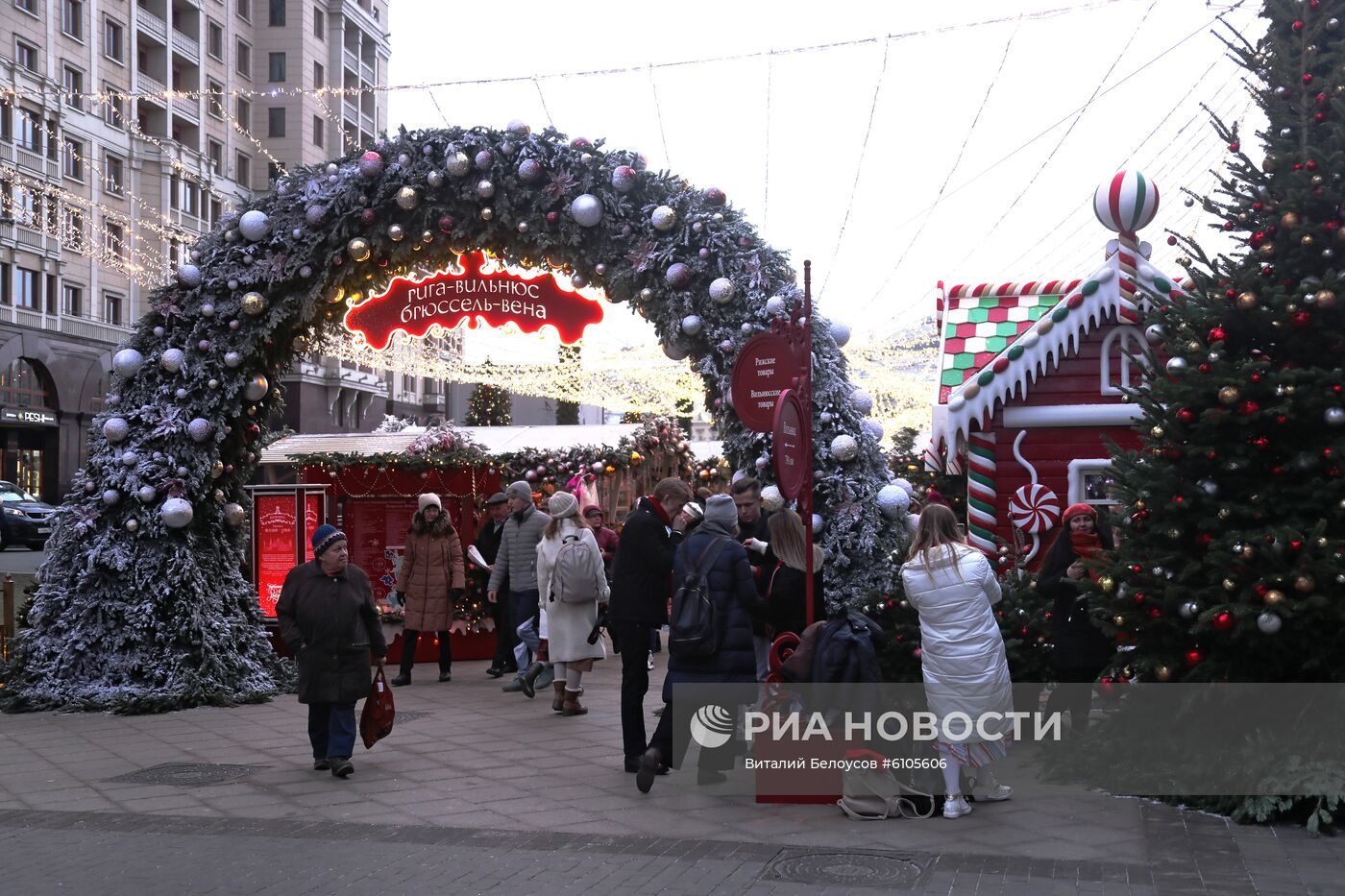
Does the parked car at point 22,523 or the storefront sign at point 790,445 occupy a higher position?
the storefront sign at point 790,445

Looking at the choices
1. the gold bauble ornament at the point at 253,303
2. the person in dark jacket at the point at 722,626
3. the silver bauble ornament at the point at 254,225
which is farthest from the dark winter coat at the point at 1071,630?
the silver bauble ornament at the point at 254,225

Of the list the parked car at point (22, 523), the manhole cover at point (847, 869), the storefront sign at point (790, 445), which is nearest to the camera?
the manhole cover at point (847, 869)

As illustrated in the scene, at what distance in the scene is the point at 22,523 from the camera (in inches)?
1294

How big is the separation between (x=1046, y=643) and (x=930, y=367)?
56.5 ft

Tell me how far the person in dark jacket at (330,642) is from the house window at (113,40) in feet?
137

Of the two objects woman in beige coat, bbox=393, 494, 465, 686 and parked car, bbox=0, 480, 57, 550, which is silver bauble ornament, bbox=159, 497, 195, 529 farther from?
parked car, bbox=0, 480, 57, 550

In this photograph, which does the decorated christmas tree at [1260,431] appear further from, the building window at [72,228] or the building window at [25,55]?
the building window at [25,55]

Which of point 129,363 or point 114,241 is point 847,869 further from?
point 114,241

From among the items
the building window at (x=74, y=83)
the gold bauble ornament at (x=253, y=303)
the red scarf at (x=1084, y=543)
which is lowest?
the red scarf at (x=1084, y=543)

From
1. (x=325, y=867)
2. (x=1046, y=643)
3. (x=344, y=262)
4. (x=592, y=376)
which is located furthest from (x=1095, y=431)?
(x=592, y=376)

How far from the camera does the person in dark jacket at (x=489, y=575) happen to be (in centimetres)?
1304

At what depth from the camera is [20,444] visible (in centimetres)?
4300

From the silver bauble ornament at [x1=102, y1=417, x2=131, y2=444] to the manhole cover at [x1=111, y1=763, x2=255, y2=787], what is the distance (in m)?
3.74

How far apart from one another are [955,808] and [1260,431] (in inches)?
98.6
